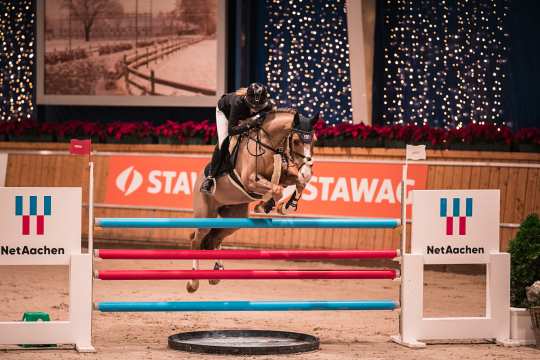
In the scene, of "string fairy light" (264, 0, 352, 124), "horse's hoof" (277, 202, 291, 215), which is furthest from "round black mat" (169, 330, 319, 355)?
"string fairy light" (264, 0, 352, 124)

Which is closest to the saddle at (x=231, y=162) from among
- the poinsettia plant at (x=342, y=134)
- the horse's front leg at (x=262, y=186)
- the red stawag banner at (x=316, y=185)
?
the horse's front leg at (x=262, y=186)

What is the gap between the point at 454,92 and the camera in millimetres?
15406

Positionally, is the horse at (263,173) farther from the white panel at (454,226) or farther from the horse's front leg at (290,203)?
the white panel at (454,226)

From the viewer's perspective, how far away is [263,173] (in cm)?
858

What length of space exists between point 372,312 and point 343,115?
709 centimetres

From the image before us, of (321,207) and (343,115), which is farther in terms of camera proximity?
(343,115)

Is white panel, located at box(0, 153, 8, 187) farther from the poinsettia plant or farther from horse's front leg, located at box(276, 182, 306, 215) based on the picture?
the poinsettia plant

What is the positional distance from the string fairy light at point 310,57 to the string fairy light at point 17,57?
4316mm

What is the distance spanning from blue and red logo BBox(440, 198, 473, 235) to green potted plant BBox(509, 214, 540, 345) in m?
0.57

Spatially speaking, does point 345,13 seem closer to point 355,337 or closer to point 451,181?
point 451,181

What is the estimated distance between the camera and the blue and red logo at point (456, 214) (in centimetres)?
774

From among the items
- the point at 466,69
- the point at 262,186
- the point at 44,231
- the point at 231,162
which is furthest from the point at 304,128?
the point at 466,69

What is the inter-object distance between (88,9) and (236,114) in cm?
880

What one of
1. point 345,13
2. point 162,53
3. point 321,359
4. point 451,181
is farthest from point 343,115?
point 321,359
